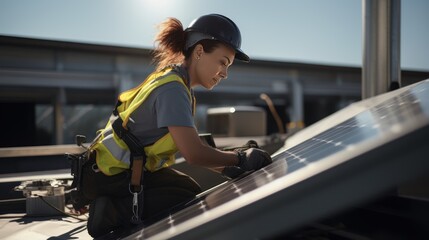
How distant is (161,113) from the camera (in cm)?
157

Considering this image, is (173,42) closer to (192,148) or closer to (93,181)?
(192,148)

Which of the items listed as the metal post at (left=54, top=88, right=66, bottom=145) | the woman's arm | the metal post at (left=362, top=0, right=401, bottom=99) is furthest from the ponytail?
the metal post at (left=54, top=88, right=66, bottom=145)

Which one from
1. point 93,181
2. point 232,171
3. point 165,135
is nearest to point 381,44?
point 232,171

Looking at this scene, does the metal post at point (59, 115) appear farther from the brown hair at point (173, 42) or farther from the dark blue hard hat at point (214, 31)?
the dark blue hard hat at point (214, 31)

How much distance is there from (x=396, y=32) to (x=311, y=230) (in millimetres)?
3007

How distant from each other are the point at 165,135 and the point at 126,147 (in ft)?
0.61

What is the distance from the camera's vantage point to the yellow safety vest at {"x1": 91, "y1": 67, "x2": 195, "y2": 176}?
169cm

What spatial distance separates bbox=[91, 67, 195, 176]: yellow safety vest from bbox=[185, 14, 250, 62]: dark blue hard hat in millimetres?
232

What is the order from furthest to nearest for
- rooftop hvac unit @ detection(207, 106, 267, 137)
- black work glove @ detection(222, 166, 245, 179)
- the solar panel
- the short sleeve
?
rooftop hvac unit @ detection(207, 106, 267, 137)
black work glove @ detection(222, 166, 245, 179)
the short sleeve
the solar panel

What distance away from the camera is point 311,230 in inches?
61.4

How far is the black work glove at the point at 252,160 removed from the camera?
177 centimetres

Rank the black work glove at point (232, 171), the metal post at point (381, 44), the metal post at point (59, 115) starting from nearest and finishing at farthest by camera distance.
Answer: the black work glove at point (232, 171)
the metal post at point (381, 44)
the metal post at point (59, 115)

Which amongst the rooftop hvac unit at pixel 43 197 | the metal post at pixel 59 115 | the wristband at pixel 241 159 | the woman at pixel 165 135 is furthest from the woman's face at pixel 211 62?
the metal post at pixel 59 115

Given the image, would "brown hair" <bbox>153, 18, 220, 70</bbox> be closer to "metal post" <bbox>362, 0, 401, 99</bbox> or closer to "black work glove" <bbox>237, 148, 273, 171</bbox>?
"black work glove" <bbox>237, 148, 273, 171</bbox>
